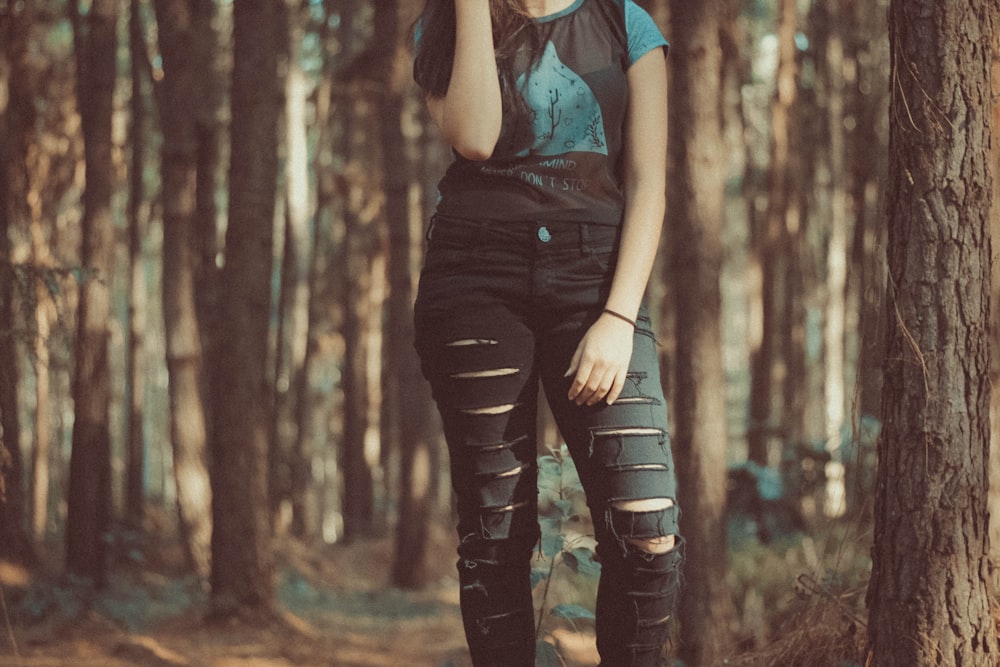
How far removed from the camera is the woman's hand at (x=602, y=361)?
222 cm

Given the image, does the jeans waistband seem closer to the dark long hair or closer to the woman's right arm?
the woman's right arm

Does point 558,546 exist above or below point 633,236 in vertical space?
below

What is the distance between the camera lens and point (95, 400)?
369 inches

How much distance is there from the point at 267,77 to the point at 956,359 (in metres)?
5.83

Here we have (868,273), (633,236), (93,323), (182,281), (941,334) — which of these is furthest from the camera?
(182,281)

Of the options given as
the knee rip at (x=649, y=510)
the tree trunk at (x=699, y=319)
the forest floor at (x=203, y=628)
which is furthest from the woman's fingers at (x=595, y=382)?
the tree trunk at (x=699, y=319)

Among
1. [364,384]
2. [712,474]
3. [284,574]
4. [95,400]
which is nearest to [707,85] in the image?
[712,474]

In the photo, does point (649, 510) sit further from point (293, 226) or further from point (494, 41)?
point (293, 226)

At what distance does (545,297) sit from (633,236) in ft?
0.79

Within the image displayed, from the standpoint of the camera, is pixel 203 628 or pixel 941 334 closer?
pixel 941 334

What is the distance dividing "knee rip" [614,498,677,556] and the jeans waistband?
57 centimetres

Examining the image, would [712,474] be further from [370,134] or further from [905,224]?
[370,134]

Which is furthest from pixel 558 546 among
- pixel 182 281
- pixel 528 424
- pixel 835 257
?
pixel 835 257

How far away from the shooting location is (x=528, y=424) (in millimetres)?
2410
